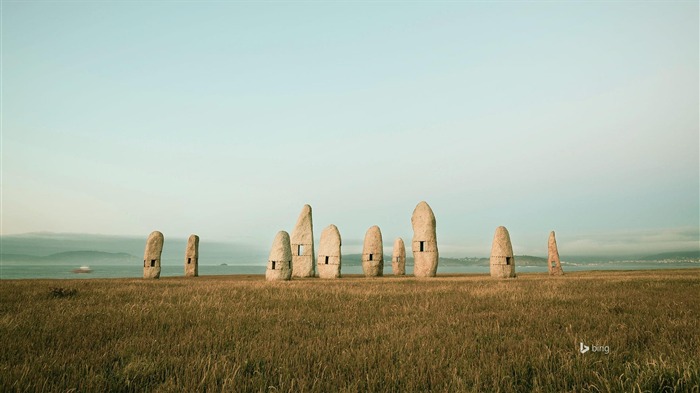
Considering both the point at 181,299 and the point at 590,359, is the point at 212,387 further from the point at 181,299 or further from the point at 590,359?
the point at 181,299

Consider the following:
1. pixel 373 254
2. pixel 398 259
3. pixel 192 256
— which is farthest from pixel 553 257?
pixel 192 256

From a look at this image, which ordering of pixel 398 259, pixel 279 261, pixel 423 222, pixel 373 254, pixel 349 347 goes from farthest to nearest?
pixel 398 259 → pixel 373 254 → pixel 423 222 → pixel 279 261 → pixel 349 347

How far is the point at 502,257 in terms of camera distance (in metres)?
26.8

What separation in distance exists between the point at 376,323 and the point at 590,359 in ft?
12.1

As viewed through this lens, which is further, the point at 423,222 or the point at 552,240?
Result: the point at 552,240

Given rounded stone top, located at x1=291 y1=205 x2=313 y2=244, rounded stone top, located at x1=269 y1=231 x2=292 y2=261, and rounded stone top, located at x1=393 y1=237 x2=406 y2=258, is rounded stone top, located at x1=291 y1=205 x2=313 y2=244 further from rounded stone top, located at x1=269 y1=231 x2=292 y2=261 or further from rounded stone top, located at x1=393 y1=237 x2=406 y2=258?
rounded stone top, located at x1=393 y1=237 x2=406 y2=258

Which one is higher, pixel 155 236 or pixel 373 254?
pixel 155 236

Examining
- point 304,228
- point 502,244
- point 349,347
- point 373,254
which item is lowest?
point 349,347

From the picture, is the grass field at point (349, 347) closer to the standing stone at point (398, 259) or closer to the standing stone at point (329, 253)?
the standing stone at point (329, 253)

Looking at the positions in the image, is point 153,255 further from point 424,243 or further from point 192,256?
point 424,243

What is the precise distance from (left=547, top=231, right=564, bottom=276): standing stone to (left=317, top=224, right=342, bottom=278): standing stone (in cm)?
1754

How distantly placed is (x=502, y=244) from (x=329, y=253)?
12138 mm

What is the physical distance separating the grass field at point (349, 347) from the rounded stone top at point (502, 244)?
1681 centimetres

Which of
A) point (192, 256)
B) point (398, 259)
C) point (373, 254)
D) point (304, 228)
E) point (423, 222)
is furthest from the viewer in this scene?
point (398, 259)
